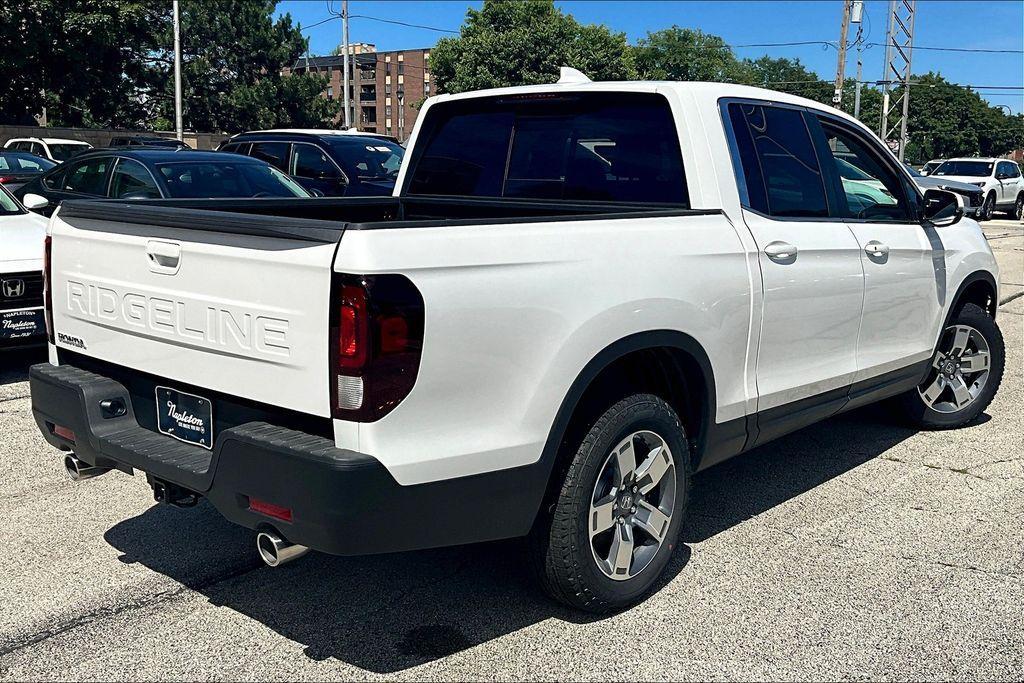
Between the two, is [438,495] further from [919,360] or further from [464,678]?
[919,360]

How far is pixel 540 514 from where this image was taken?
3.32 metres

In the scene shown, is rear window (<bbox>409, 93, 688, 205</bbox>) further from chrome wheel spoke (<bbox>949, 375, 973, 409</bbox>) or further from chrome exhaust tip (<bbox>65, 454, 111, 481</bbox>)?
chrome wheel spoke (<bbox>949, 375, 973, 409</bbox>)

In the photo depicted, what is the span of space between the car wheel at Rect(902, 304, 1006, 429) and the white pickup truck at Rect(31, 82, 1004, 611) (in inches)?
36.9

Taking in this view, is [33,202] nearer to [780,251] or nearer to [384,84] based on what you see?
[780,251]

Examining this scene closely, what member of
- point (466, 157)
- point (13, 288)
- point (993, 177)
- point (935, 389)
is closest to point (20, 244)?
point (13, 288)

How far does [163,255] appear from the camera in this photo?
3.19 m

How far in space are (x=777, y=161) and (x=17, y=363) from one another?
19.5 ft

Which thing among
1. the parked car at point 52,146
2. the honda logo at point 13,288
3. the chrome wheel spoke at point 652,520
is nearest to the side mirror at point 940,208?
the chrome wheel spoke at point 652,520

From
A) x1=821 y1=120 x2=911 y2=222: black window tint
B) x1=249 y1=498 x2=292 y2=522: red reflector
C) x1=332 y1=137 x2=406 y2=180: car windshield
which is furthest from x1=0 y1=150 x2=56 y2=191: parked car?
x1=249 y1=498 x2=292 y2=522: red reflector

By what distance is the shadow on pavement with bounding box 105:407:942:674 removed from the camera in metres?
3.40

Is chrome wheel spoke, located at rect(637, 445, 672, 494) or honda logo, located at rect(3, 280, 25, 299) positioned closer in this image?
chrome wheel spoke, located at rect(637, 445, 672, 494)

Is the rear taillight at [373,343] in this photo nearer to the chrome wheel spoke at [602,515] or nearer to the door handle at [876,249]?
the chrome wheel spoke at [602,515]

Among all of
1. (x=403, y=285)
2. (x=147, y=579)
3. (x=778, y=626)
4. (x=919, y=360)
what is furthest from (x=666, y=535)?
(x=919, y=360)

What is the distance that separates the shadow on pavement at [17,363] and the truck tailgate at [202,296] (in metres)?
3.85
